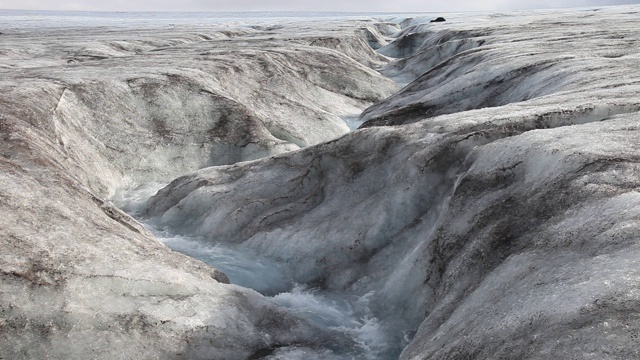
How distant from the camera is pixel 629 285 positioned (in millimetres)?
5094

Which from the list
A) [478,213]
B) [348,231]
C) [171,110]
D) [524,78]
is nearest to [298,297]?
[348,231]

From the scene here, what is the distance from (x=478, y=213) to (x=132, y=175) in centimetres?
1350

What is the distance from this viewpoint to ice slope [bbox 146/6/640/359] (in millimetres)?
5633

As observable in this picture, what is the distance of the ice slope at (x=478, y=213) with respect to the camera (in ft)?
18.5

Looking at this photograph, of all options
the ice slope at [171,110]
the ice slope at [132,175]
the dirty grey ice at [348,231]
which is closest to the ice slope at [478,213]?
the dirty grey ice at [348,231]

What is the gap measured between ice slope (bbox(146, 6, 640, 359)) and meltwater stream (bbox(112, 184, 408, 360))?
0.79ft

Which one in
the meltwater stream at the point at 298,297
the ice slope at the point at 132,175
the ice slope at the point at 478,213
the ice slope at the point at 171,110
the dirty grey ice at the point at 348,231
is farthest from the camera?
the ice slope at the point at 171,110

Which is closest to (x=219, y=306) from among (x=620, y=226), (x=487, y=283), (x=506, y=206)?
(x=487, y=283)

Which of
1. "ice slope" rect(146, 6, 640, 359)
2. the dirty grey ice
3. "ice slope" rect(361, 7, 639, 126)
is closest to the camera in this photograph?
"ice slope" rect(146, 6, 640, 359)

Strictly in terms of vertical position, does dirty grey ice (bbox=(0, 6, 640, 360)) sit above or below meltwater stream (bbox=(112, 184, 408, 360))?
above

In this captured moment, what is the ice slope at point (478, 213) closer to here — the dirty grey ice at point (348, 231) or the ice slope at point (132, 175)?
the dirty grey ice at point (348, 231)

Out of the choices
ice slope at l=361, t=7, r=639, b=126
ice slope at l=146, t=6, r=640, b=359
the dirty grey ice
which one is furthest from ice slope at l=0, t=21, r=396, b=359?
ice slope at l=361, t=7, r=639, b=126

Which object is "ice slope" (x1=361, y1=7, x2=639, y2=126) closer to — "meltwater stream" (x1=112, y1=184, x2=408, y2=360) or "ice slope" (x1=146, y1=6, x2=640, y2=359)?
"ice slope" (x1=146, y1=6, x2=640, y2=359)

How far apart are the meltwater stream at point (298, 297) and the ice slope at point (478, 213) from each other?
241 millimetres
